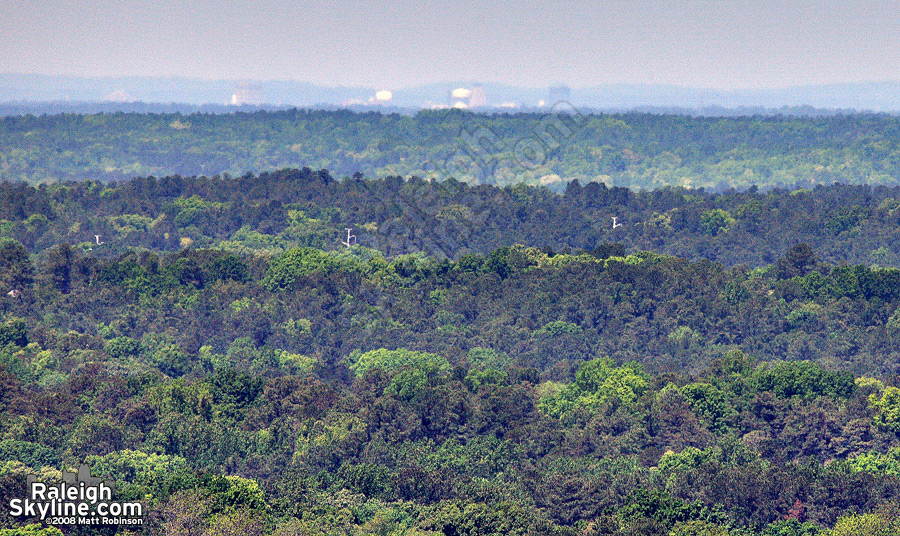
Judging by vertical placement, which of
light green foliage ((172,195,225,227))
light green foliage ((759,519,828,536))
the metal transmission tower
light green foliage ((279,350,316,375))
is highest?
light green foliage ((759,519,828,536))

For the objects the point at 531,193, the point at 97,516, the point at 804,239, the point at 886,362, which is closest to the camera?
the point at 97,516

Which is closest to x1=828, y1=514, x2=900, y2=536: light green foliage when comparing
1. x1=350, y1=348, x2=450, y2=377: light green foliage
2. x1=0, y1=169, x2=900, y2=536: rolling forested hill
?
x1=0, y1=169, x2=900, y2=536: rolling forested hill

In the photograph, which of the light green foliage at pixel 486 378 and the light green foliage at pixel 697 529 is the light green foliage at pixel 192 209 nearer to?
the light green foliage at pixel 486 378

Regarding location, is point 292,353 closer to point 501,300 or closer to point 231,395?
point 501,300

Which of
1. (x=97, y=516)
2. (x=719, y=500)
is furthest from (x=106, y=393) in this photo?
(x=719, y=500)

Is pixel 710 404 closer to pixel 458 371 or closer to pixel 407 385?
pixel 458 371

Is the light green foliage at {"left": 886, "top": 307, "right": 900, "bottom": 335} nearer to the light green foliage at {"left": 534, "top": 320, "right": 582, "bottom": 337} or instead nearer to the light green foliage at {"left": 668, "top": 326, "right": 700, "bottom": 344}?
the light green foliage at {"left": 668, "top": 326, "right": 700, "bottom": 344}

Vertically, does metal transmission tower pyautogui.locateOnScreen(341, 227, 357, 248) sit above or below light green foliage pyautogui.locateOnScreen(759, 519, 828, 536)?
below
